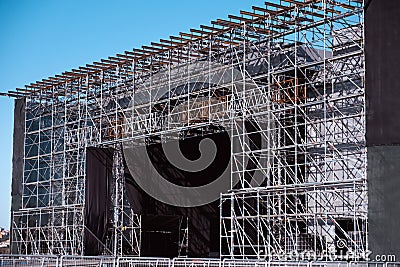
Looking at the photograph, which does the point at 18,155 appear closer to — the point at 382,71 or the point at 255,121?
the point at 255,121

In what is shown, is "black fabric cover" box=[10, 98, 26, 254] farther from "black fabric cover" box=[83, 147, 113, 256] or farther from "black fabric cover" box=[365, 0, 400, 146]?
"black fabric cover" box=[365, 0, 400, 146]

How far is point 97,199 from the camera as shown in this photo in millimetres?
37906

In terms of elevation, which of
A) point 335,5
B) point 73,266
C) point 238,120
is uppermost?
point 335,5

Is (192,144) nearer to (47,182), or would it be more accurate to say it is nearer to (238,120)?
(238,120)

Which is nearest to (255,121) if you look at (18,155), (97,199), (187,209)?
(187,209)

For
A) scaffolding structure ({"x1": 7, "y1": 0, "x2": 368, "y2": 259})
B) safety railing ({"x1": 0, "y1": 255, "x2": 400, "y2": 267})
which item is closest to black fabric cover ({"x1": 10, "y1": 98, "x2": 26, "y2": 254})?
scaffolding structure ({"x1": 7, "y1": 0, "x2": 368, "y2": 259})

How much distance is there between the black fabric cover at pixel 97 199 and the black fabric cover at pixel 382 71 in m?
17.5

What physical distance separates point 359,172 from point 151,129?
40.2 feet

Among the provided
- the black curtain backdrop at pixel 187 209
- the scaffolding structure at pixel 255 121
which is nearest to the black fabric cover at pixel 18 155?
the scaffolding structure at pixel 255 121

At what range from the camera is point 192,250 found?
3806cm

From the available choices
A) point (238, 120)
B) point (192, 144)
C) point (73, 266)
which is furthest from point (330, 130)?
point (73, 266)

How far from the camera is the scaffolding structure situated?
95.4 ft

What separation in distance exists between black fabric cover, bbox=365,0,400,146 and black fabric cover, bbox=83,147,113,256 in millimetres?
17533

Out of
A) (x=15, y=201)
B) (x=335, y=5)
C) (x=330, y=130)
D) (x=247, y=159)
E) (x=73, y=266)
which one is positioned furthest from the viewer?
(x=15, y=201)
